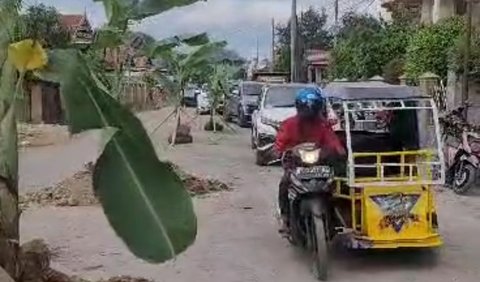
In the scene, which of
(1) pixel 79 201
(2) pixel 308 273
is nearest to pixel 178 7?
(2) pixel 308 273

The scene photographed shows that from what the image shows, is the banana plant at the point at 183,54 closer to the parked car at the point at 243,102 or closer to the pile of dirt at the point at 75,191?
the pile of dirt at the point at 75,191

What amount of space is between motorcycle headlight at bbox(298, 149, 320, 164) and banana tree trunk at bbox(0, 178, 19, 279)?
3.65 metres

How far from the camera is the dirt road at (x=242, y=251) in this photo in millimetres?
8141

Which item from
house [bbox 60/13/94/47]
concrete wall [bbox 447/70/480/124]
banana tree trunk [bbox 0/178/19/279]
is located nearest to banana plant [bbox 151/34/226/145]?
house [bbox 60/13/94/47]

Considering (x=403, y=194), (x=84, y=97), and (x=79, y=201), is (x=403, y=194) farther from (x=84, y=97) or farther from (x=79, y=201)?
(x=79, y=201)

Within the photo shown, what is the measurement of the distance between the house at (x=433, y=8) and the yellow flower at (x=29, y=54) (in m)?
26.8

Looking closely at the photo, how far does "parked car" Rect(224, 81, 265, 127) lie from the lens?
32422 mm

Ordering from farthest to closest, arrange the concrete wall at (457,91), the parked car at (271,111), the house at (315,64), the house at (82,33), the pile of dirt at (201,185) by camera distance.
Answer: the house at (315,64) < the concrete wall at (457,91) < the parked car at (271,111) < the pile of dirt at (201,185) < the house at (82,33)

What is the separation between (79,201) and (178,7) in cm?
855

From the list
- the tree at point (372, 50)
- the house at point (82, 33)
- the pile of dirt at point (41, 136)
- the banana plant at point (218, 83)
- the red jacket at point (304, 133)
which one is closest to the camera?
the house at point (82, 33)

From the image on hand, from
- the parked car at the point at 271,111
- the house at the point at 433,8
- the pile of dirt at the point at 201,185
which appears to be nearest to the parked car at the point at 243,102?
the house at the point at 433,8

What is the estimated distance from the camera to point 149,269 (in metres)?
8.45

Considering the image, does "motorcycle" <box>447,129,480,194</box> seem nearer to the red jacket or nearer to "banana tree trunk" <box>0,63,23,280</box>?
the red jacket

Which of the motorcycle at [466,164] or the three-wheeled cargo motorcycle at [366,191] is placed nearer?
the three-wheeled cargo motorcycle at [366,191]
